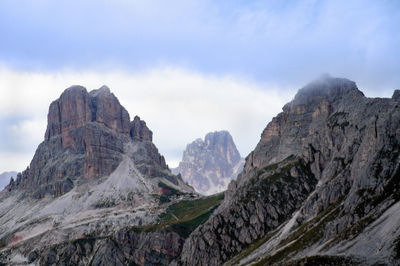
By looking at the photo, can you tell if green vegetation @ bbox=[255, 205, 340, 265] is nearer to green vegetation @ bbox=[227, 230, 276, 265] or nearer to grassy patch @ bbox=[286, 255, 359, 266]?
green vegetation @ bbox=[227, 230, 276, 265]

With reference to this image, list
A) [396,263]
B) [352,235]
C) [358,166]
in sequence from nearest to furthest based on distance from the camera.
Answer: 1. [396,263]
2. [352,235]
3. [358,166]

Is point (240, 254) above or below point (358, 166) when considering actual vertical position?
below

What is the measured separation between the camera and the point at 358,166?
7308 inches

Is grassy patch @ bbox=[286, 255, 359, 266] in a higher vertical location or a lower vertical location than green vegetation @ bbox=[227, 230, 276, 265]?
lower

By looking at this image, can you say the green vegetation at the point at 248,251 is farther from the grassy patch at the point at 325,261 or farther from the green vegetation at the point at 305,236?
the grassy patch at the point at 325,261

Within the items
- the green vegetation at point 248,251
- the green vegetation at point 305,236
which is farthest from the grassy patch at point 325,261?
the green vegetation at point 248,251

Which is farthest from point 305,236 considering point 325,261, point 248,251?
point 325,261

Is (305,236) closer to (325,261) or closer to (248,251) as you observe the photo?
(248,251)

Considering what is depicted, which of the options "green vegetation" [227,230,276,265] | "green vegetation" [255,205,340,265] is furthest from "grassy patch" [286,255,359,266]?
"green vegetation" [227,230,276,265]

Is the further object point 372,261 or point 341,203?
point 341,203

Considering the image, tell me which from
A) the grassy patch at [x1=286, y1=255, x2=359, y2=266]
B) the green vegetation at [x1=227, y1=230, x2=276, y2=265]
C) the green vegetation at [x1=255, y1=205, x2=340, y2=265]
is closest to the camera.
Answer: the grassy patch at [x1=286, y1=255, x2=359, y2=266]

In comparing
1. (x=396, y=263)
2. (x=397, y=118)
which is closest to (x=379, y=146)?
(x=397, y=118)

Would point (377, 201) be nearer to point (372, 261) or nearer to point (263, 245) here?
point (372, 261)

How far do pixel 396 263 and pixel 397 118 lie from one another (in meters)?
86.6
